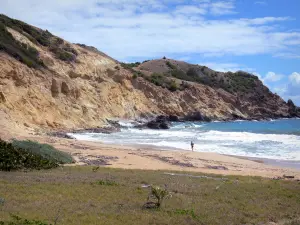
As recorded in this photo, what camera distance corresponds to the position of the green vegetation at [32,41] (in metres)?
43.7

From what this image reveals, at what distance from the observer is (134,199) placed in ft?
40.9

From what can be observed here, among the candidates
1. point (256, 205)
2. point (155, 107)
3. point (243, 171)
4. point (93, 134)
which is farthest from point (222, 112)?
point (256, 205)

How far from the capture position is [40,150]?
68.0ft

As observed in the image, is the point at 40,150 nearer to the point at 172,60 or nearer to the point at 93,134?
the point at 93,134

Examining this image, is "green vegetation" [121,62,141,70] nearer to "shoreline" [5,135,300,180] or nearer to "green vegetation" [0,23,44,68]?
"green vegetation" [0,23,44,68]

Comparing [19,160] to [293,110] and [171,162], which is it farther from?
[293,110]

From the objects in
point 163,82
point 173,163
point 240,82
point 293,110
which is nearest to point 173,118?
point 163,82

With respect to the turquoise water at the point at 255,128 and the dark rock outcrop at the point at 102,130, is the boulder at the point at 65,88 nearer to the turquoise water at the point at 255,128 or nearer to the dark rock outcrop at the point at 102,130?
the dark rock outcrop at the point at 102,130

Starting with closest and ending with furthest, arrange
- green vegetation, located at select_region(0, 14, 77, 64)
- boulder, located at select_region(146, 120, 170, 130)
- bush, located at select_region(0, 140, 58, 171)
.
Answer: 1. bush, located at select_region(0, 140, 58, 171)
2. green vegetation, located at select_region(0, 14, 77, 64)
3. boulder, located at select_region(146, 120, 170, 130)

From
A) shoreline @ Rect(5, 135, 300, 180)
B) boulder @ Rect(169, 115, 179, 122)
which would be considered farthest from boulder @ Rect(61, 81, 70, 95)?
boulder @ Rect(169, 115, 179, 122)

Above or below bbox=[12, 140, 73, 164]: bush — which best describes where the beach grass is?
below

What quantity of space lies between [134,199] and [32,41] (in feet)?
146

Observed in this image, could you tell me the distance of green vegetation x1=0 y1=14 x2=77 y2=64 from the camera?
143 feet

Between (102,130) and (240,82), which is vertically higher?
(240,82)
